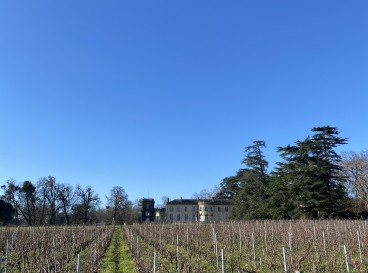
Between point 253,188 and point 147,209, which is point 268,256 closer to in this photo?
point 253,188

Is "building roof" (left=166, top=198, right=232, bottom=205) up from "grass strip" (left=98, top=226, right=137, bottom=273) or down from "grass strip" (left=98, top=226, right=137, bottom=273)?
up

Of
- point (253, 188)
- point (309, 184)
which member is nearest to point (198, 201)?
point (253, 188)

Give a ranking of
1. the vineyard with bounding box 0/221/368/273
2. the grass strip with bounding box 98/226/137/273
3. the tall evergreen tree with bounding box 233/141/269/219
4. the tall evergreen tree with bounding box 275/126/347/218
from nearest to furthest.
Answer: the vineyard with bounding box 0/221/368/273, the grass strip with bounding box 98/226/137/273, the tall evergreen tree with bounding box 275/126/347/218, the tall evergreen tree with bounding box 233/141/269/219

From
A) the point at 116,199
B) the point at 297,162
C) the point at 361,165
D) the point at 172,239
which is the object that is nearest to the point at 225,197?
the point at 116,199

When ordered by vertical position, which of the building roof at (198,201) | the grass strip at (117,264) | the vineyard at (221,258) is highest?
the building roof at (198,201)

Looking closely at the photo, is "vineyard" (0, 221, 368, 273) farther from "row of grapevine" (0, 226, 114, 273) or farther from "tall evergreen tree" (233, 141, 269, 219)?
"tall evergreen tree" (233, 141, 269, 219)

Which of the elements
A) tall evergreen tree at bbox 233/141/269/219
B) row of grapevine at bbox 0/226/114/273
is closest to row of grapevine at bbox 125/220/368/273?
row of grapevine at bbox 0/226/114/273

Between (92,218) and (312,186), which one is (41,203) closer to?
(92,218)

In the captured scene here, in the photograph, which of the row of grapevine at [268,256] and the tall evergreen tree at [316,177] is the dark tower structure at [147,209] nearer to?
the tall evergreen tree at [316,177]

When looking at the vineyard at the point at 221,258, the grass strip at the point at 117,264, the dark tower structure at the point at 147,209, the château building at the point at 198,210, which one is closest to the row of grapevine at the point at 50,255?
the vineyard at the point at 221,258

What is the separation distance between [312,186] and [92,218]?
5126 cm

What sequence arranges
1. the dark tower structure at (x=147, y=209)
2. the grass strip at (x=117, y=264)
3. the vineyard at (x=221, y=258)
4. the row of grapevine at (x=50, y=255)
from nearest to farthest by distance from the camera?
the vineyard at (x=221, y=258) < the row of grapevine at (x=50, y=255) < the grass strip at (x=117, y=264) < the dark tower structure at (x=147, y=209)

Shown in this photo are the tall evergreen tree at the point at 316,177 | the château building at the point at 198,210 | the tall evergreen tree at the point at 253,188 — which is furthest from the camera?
the château building at the point at 198,210

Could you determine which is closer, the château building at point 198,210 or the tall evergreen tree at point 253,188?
the tall evergreen tree at point 253,188
